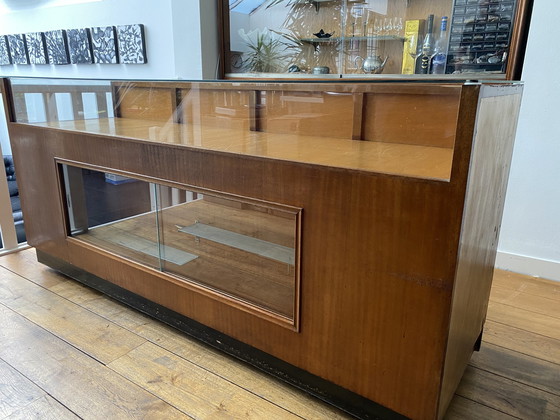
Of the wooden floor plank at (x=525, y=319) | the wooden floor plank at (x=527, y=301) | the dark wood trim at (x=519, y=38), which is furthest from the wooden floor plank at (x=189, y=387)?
the dark wood trim at (x=519, y=38)

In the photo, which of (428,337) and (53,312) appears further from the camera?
(53,312)

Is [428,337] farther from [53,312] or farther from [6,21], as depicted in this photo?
[6,21]

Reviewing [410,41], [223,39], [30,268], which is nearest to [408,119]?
[410,41]

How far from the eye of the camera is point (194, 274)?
1.62m

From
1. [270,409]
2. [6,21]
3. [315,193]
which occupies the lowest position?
[270,409]

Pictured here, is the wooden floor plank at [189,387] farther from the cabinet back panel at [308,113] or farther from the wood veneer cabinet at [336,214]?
the cabinet back panel at [308,113]

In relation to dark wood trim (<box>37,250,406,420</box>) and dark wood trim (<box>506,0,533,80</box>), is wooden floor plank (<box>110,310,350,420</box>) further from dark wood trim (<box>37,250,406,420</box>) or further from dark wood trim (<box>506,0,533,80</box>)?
dark wood trim (<box>506,0,533,80</box>)

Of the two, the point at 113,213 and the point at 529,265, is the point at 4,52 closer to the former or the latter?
the point at 113,213

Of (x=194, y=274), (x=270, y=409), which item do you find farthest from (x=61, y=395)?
(x=270, y=409)

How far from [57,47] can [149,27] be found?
1.50 meters

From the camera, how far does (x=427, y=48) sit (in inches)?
108

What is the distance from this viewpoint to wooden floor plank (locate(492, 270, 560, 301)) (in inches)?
83.2

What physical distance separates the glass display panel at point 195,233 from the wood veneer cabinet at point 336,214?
0.04 ft

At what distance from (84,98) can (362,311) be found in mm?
1733
